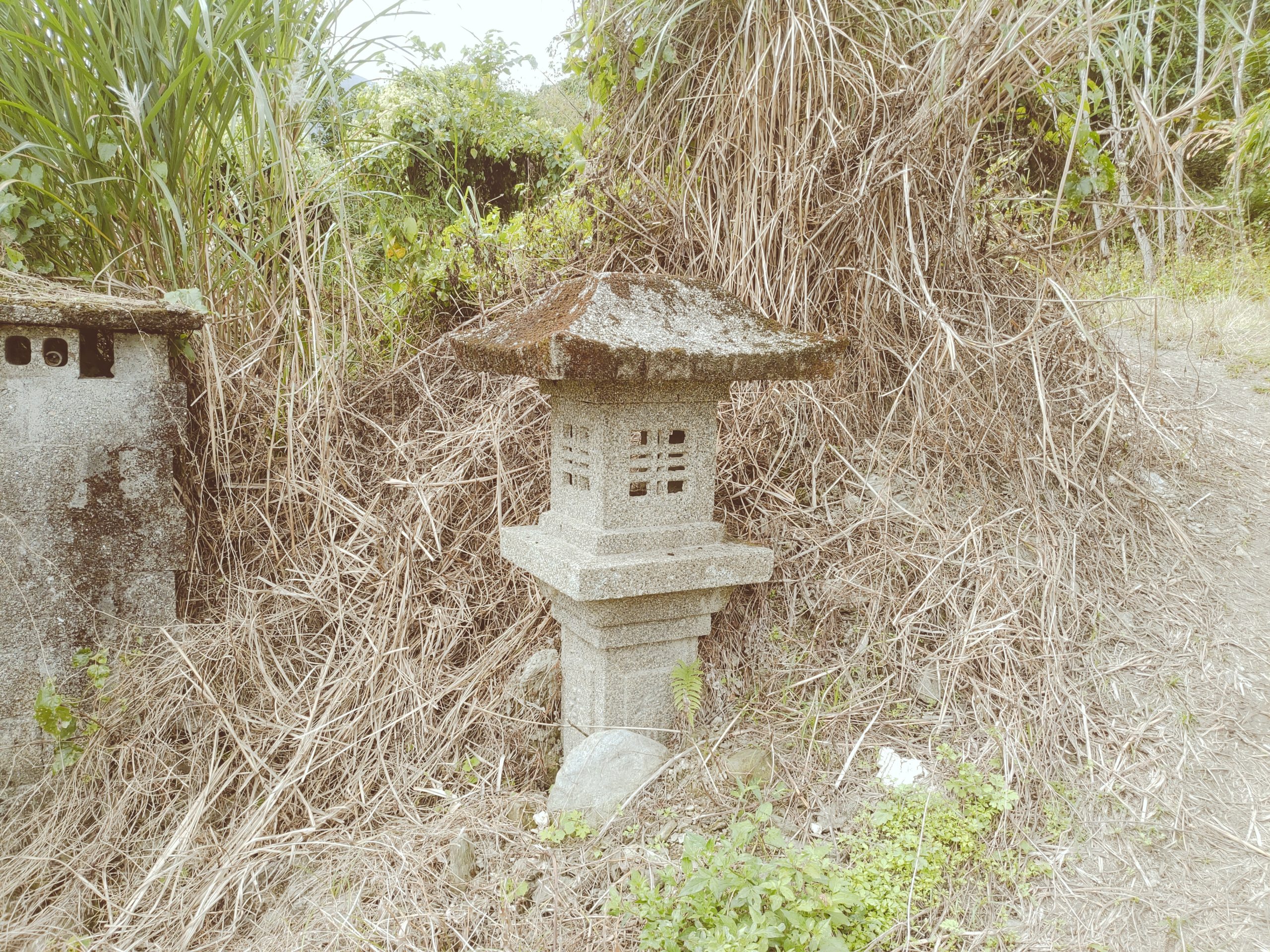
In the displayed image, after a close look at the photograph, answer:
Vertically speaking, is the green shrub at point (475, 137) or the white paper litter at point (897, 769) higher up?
the green shrub at point (475, 137)

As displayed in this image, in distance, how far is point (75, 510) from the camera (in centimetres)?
250

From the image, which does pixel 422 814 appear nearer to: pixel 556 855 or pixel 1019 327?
pixel 556 855

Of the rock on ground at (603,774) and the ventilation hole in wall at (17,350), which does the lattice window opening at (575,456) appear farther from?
the ventilation hole in wall at (17,350)

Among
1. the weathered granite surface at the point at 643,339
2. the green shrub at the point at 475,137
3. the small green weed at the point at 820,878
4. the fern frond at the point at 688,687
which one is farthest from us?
the green shrub at the point at 475,137

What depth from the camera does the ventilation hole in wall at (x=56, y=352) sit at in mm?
2451

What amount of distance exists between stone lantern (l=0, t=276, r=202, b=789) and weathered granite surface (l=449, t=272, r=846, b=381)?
1.14 metres

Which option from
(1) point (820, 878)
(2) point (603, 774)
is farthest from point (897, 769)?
(2) point (603, 774)

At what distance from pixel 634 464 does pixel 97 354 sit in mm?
1808

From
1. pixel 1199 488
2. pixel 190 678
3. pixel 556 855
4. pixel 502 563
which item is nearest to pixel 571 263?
pixel 502 563

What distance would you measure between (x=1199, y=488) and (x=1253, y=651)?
0.97 m

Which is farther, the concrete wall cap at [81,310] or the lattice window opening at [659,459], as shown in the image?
the concrete wall cap at [81,310]

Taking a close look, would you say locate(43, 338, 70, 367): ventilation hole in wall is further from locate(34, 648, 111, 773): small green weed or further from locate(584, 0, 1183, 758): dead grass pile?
locate(584, 0, 1183, 758): dead grass pile

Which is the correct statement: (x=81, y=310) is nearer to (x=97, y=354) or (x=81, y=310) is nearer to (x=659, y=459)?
(x=97, y=354)

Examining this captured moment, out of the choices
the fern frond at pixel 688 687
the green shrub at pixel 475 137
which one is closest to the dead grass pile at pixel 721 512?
the fern frond at pixel 688 687
